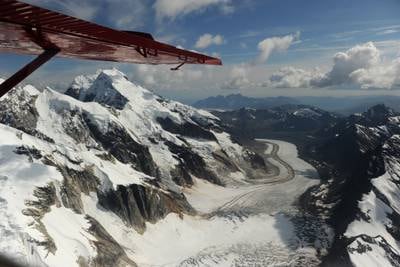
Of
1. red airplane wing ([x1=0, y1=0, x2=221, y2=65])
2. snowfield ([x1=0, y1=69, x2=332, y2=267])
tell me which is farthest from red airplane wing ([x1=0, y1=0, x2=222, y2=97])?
snowfield ([x1=0, y1=69, x2=332, y2=267])

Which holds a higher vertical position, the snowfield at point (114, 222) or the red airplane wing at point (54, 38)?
the red airplane wing at point (54, 38)

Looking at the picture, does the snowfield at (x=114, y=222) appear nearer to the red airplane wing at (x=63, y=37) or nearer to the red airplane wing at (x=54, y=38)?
the red airplane wing at (x=63, y=37)

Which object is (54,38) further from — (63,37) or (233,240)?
(233,240)

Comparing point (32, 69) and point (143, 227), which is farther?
point (143, 227)

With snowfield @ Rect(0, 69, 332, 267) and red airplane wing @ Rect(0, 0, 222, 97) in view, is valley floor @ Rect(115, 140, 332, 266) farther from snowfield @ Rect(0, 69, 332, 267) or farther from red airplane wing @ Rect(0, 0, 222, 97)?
red airplane wing @ Rect(0, 0, 222, 97)

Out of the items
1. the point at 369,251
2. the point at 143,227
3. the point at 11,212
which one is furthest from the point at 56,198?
the point at 369,251

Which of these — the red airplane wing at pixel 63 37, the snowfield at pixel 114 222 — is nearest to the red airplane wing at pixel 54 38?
the red airplane wing at pixel 63 37

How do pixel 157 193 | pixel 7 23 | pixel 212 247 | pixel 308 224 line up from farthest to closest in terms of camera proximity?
1. pixel 308 224
2. pixel 157 193
3. pixel 212 247
4. pixel 7 23

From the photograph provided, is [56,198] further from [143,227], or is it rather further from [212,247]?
[212,247]
